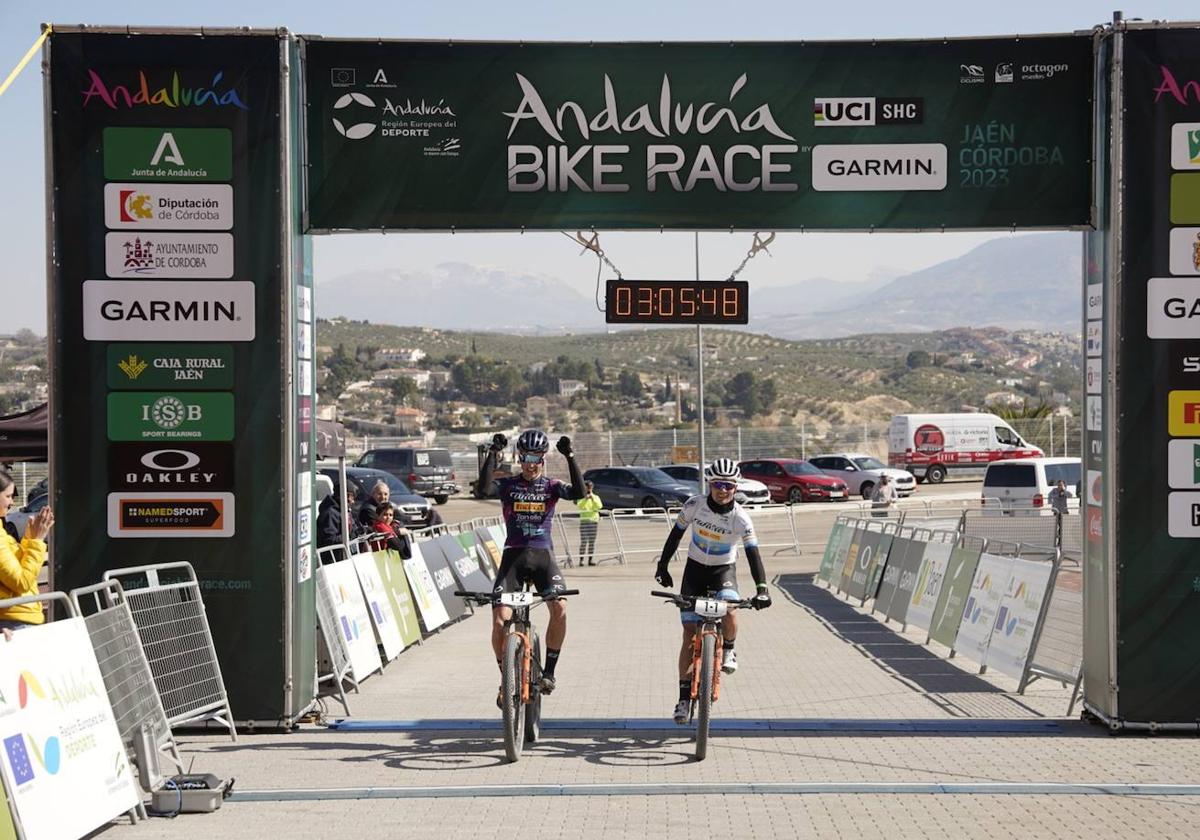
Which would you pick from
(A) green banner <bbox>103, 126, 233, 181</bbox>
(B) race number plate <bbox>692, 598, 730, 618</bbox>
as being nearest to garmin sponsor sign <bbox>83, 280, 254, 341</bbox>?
(A) green banner <bbox>103, 126, 233, 181</bbox>

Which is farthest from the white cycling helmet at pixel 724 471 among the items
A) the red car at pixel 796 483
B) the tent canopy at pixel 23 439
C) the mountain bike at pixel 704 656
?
the red car at pixel 796 483

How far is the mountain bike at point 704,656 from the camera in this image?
32.8 feet

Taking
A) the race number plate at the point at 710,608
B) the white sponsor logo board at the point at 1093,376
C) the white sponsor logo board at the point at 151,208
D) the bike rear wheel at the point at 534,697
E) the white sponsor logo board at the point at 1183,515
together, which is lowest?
the bike rear wheel at the point at 534,697

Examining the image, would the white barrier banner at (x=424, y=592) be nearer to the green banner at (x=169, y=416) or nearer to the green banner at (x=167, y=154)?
the green banner at (x=169, y=416)

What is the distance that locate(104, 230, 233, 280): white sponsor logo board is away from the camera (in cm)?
1115

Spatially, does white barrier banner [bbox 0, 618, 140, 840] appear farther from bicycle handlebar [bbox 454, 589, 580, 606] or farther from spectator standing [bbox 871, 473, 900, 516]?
spectator standing [bbox 871, 473, 900, 516]

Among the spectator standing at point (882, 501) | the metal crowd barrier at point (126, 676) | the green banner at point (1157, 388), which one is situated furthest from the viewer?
the spectator standing at point (882, 501)

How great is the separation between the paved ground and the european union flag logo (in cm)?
97

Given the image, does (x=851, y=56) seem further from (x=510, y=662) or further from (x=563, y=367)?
(x=563, y=367)

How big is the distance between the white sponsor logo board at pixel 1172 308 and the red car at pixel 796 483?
41114 millimetres

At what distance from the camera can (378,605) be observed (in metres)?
16.0

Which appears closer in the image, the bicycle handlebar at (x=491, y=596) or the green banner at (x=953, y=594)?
the bicycle handlebar at (x=491, y=596)

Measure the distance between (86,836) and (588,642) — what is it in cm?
1013

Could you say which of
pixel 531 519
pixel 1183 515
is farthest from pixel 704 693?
pixel 1183 515
